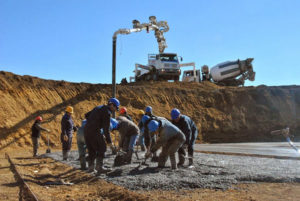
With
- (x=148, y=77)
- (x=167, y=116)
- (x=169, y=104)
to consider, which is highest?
(x=148, y=77)

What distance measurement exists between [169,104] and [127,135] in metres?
17.5

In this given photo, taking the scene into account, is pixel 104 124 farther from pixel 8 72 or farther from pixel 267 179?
pixel 8 72

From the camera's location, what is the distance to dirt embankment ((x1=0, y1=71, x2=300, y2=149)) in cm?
1884

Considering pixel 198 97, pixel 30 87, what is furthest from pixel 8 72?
pixel 198 97

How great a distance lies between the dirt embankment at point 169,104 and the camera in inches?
742

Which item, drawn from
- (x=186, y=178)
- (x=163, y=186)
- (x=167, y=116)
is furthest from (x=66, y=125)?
(x=167, y=116)

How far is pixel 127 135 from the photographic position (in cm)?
896

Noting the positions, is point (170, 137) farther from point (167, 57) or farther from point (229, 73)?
point (229, 73)

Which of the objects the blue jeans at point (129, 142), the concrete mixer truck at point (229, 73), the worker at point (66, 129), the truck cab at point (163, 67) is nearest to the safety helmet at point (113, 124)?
the blue jeans at point (129, 142)

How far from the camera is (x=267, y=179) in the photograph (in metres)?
6.37

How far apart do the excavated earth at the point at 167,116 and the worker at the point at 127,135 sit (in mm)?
597

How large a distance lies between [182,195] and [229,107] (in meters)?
23.8

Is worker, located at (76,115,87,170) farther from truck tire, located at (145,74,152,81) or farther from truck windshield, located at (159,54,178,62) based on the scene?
truck tire, located at (145,74,152,81)

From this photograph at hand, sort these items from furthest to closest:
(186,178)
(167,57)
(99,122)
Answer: (167,57) → (99,122) → (186,178)
